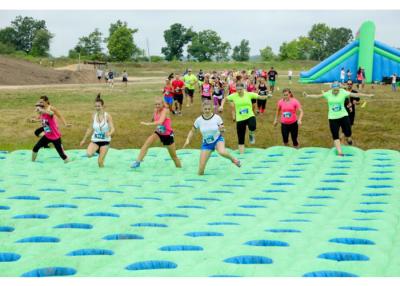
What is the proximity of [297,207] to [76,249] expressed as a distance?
11.0 ft

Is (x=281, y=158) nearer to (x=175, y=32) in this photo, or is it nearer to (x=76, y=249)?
(x=76, y=249)

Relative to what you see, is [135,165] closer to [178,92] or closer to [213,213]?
[213,213]

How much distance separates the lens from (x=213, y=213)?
7355 mm

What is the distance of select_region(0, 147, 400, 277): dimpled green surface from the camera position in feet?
16.6

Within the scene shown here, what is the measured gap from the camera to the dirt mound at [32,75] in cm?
4534

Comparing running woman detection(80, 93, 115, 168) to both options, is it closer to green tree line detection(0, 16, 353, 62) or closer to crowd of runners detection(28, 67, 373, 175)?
crowd of runners detection(28, 67, 373, 175)

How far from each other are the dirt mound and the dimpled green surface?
115 ft

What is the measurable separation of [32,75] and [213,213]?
4467cm

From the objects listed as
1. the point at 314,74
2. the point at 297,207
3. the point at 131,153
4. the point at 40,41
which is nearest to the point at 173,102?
the point at 131,153

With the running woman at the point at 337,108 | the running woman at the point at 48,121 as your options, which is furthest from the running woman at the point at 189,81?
the running woman at the point at 48,121

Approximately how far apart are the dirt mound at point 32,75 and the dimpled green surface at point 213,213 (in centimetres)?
3511

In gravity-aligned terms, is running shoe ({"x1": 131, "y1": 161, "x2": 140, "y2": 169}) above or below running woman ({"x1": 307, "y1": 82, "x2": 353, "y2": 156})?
below

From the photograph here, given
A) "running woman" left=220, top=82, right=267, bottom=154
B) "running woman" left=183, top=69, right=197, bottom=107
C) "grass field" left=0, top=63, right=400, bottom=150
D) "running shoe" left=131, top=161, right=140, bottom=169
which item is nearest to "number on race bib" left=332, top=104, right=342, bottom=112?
"running woman" left=220, top=82, right=267, bottom=154

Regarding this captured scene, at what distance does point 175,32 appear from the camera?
8931 centimetres
